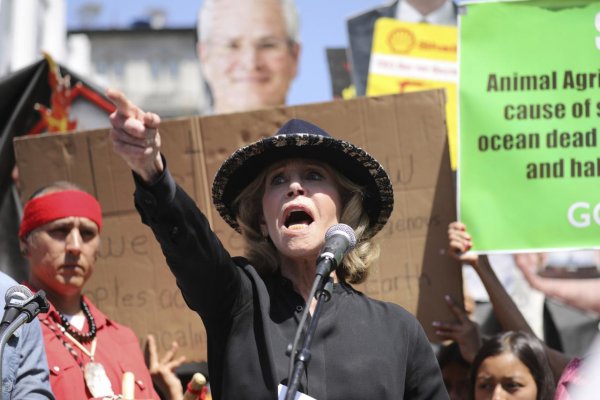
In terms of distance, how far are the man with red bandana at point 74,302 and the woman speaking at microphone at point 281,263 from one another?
87 centimetres

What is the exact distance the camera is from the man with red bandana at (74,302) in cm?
356

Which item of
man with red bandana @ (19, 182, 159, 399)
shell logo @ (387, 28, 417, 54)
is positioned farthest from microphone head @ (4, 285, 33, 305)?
shell logo @ (387, 28, 417, 54)

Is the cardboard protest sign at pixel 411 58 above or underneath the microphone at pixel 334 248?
above

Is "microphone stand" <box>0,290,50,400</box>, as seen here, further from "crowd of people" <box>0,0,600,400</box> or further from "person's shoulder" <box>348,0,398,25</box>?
"person's shoulder" <box>348,0,398,25</box>

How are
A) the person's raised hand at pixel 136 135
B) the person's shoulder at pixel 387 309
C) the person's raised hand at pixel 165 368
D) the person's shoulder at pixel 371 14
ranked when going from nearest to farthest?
the person's raised hand at pixel 136 135 < the person's shoulder at pixel 387 309 < the person's raised hand at pixel 165 368 < the person's shoulder at pixel 371 14

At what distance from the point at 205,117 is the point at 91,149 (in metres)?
0.52

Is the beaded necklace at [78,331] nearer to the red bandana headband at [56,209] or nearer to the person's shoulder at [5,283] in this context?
the red bandana headband at [56,209]

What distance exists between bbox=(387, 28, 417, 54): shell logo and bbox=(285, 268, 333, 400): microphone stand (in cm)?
357

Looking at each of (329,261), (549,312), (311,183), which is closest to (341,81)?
(549,312)

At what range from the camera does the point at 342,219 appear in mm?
2994

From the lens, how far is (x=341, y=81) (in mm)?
7293

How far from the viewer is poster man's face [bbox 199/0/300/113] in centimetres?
747

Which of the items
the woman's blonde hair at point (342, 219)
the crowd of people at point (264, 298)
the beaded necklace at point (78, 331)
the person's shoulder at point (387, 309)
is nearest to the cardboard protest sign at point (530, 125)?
the crowd of people at point (264, 298)

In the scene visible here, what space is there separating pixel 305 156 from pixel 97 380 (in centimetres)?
117
